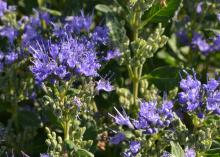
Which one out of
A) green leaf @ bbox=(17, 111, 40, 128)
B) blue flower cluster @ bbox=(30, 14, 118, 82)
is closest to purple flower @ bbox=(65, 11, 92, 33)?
blue flower cluster @ bbox=(30, 14, 118, 82)

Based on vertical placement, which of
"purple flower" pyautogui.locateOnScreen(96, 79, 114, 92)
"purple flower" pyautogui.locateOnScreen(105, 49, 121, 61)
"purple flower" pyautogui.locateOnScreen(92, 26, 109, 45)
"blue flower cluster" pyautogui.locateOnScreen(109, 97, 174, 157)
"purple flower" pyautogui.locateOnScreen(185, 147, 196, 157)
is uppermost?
"purple flower" pyautogui.locateOnScreen(92, 26, 109, 45)

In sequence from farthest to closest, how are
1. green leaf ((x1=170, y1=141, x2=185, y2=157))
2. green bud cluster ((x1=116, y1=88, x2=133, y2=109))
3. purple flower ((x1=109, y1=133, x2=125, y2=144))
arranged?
green bud cluster ((x1=116, y1=88, x2=133, y2=109)) → purple flower ((x1=109, y1=133, x2=125, y2=144)) → green leaf ((x1=170, y1=141, x2=185, y2=157))

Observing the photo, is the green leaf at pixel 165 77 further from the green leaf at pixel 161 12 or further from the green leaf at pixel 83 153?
the green leaf at pixel 83 153

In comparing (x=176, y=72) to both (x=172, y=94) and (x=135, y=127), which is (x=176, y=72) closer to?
(x=172, y=94)

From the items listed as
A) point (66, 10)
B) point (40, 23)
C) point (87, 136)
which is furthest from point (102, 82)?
point (66, 10)

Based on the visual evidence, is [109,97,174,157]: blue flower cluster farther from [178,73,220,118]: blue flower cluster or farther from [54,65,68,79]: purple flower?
[54,65,68,79]: purple flower

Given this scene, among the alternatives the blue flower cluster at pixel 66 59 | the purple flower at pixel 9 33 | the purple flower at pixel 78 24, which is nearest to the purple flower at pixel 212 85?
the blue flower cluster at pixel 66 59
